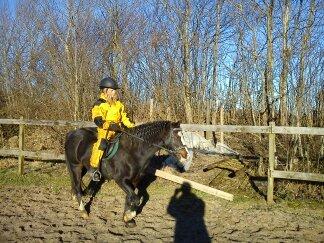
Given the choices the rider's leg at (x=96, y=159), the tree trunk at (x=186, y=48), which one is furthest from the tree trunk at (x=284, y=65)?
the tree trunk at (x=186, y=48)

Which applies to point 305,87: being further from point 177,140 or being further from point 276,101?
point 177,140

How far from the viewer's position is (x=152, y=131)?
6.53 m

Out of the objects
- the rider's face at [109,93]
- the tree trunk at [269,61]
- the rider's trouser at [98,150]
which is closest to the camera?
the rider's trouser at [98,150]

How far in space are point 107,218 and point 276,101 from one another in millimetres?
6650

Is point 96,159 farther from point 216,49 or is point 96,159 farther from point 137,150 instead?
point 216,49

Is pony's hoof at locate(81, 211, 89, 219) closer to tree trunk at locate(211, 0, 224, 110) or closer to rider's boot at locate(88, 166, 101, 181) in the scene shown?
rider's boot at locate(88, 166, 101, 181)

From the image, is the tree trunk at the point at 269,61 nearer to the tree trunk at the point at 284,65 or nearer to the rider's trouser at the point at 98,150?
the tree trunk at the point at 284,65

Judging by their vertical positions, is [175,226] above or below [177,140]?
below

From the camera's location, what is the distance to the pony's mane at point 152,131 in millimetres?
6523

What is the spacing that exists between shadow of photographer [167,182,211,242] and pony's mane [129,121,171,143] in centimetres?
140

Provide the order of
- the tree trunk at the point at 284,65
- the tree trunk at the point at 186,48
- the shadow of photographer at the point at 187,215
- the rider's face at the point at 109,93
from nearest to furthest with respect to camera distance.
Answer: the shadow of photographer at the point at 187,215
the rider's face at the point at 109,93
the tree trunk at the point at 284,65
the tree trunk at the point at 186,48

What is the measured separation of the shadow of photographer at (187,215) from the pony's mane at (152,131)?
1398 millimetres

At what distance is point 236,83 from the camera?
17062mm

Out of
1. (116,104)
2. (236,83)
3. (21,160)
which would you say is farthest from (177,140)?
(236,83)
